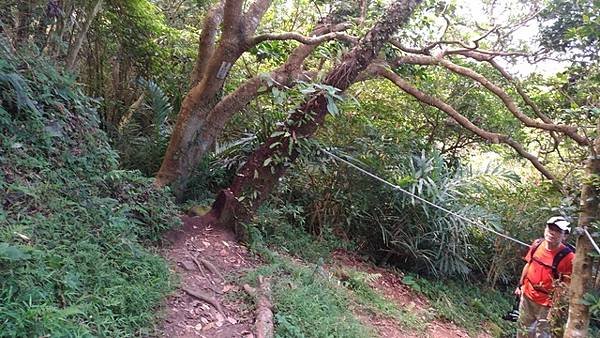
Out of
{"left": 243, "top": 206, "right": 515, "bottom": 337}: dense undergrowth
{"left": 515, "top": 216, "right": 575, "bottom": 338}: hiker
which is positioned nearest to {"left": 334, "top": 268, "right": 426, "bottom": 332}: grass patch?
{"left": 243, "top": 206, "right": 515, "bottom": 337}: dense undergrowth

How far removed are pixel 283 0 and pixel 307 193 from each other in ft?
12.2

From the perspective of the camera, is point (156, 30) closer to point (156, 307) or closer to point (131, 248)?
point (131, 248)

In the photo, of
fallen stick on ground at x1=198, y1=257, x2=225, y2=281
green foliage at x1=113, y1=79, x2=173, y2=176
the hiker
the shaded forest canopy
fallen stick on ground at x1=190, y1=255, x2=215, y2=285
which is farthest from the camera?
green foliage at x1=113, y1=79, x2=173, y2=176

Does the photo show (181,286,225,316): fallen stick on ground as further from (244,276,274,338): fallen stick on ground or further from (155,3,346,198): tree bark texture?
(155,3,346,198): tree bark texture

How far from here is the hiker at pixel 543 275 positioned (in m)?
4.39

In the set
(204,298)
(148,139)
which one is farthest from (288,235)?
(148,139)

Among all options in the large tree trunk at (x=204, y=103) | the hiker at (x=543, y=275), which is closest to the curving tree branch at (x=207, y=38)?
the large tree trunk at (x=204, y=103)

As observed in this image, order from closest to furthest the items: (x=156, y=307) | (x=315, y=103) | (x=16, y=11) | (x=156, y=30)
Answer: (x=156, y=307), (x=16, y=11), (x=315, y=103), (x=156, y=30)

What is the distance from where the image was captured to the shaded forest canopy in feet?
9.74

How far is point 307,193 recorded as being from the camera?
22.2 ft

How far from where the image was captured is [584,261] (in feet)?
9.33

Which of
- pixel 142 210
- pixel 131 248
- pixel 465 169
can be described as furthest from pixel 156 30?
pixel 465 169

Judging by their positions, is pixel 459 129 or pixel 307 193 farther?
pixel 459 129

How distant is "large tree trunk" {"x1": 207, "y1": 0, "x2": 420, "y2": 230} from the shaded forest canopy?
2 centimetres
